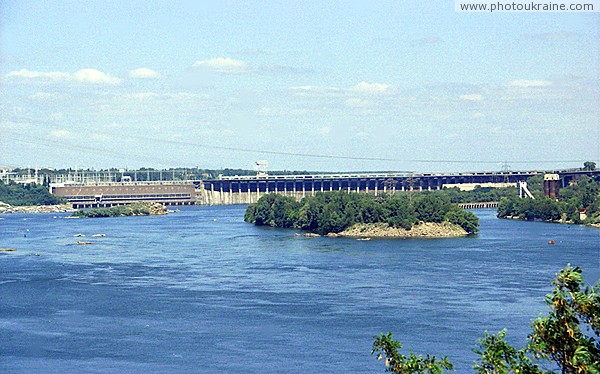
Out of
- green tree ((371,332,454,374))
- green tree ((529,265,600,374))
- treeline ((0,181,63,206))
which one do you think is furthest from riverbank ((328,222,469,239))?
treeline ((0,181,63,206))

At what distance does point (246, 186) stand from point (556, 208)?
48.1 meters

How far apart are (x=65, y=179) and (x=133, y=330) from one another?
9891 cm

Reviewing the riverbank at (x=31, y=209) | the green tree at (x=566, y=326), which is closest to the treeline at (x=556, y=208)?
the riverbank at (x=31, y=209)

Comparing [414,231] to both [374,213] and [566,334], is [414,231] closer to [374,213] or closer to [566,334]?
[374,213]

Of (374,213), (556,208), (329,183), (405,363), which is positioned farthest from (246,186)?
(405,363)

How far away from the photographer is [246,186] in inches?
4122

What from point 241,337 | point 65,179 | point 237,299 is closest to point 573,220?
point 237,299

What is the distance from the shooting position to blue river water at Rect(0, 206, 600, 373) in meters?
19.3

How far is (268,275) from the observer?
31719 millimetres

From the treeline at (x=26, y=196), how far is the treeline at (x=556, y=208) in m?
47.5

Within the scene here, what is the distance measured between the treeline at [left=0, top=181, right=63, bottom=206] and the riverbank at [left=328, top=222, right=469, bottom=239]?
169 feet

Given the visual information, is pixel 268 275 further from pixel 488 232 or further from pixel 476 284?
pixel 488 232

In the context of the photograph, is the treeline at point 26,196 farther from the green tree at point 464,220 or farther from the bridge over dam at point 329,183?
the green tree at point 464,220

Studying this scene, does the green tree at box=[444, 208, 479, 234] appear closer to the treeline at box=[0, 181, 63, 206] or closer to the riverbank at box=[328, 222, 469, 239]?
the riverbank at box=[328, 222, 469, 239]
